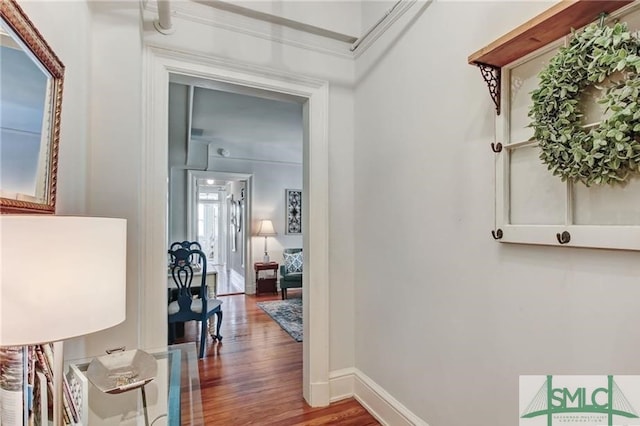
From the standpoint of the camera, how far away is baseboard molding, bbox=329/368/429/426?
191 centimetres

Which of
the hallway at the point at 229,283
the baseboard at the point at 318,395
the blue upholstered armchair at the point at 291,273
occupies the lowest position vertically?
the hallway at the point at 229,283

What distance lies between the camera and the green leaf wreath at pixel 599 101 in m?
0.89

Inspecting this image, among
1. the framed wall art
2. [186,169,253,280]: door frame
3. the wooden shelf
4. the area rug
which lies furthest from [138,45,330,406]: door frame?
the framed wall art

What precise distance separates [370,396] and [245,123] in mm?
3865

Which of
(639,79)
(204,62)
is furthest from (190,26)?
(639,79)

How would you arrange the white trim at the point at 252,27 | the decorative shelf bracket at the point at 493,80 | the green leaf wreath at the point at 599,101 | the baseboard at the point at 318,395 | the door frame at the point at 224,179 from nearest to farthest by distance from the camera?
the green leaf wreath at the point at 599,101 → the decorative shelf bracket at the point at 493,80 → the white trim at the point at 252,27 → the baseboard at the point at 318,395 → the door frame at the point at 224,179

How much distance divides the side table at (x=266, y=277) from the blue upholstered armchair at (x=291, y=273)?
1.44 ft

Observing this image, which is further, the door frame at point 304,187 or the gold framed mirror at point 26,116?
the door frame at point 304,187

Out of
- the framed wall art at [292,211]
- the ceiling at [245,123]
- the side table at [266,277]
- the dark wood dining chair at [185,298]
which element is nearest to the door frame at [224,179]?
the side table at [266,277]

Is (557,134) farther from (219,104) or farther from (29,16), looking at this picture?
(219,104)

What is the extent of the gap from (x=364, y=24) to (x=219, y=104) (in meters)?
2.19

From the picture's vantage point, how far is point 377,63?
86.3 inches

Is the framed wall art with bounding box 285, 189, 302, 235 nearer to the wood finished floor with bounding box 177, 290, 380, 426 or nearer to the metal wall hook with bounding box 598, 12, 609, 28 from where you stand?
the wood finished floor with bounding box 177, 290, 380, 426

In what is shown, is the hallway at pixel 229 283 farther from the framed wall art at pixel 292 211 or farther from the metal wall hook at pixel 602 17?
the metal wall hook at pixel 602 17
